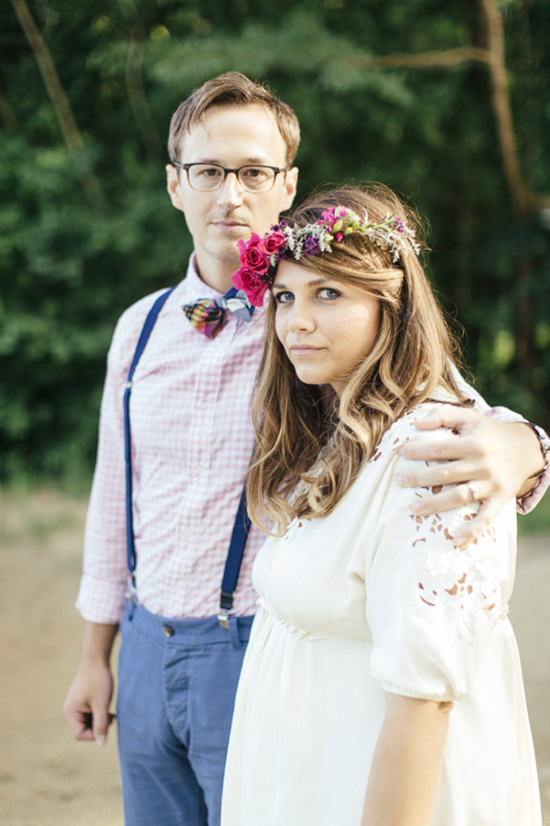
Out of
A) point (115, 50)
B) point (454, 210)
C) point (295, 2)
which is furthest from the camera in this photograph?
point (454, 210)

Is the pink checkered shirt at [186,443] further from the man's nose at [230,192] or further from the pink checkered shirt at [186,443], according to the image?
the man's nose at [230,192]

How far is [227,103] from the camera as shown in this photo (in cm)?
155

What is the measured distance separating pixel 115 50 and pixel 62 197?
1336mm

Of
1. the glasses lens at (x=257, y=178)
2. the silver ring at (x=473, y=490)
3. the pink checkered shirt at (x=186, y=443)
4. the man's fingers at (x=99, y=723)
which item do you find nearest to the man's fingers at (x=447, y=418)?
the silver ring at (x=473, y=490)

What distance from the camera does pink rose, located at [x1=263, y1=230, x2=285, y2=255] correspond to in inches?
49.4

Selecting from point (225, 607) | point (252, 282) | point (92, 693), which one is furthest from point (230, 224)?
point (92, 693)

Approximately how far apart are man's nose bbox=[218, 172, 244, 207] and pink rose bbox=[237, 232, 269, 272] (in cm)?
26

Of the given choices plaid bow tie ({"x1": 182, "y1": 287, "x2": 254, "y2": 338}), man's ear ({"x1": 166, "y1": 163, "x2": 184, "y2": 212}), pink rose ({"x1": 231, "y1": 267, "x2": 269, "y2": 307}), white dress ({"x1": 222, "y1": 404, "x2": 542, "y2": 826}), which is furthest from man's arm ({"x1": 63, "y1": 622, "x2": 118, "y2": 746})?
man's ear ({"x1": 166, "y1": 163, "x2": 184, "y2": 212})

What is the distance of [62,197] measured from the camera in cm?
643

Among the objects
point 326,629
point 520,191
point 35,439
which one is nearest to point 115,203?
point 35,439

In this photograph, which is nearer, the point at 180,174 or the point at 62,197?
the point at 180,174

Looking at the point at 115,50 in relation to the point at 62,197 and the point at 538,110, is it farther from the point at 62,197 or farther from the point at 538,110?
the point at 538,110

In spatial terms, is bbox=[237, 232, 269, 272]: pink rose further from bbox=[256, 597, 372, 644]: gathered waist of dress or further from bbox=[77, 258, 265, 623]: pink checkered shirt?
bbox=[256, 597, 372, 644]: gathered waist of dress

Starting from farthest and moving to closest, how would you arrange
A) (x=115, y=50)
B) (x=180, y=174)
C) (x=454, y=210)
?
(x=454, y=210), (x=115, y=50), (x=180, y=174)
